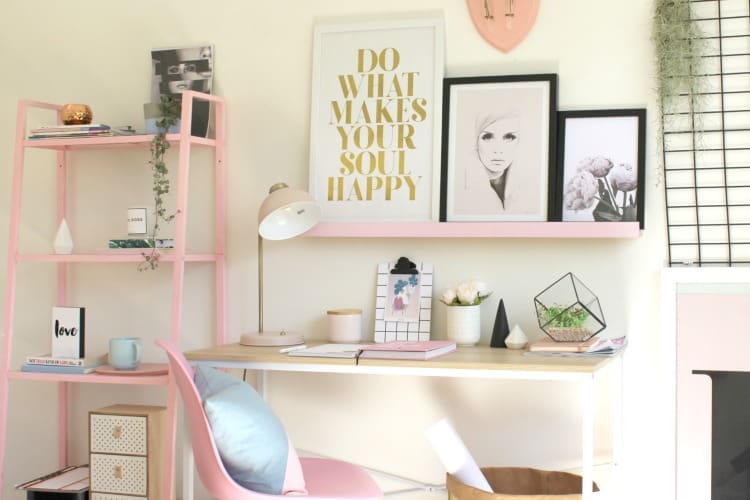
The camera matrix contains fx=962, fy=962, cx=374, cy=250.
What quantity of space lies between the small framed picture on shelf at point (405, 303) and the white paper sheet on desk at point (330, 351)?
22 centimetres

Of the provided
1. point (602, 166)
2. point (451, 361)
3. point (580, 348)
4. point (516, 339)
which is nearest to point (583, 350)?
point (580, 348)

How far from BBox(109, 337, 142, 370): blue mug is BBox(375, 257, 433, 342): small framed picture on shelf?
831 mm

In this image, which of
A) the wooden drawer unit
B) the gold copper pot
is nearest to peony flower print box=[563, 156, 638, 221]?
the wooden drawer unit

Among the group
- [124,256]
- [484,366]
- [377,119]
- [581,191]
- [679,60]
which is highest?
[679,60]

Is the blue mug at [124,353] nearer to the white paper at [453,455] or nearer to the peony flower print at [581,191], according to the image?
the white paper at [453,455]

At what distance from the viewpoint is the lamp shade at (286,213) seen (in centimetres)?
298

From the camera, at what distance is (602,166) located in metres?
3.06

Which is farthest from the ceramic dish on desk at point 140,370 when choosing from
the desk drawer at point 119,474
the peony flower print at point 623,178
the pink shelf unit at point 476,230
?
the peony flower print at point 623,178

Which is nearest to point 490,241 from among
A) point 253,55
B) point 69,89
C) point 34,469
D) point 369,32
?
point 369,32

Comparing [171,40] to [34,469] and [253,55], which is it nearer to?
Answer: [253,55]

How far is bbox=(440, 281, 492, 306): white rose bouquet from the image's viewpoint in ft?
10.0

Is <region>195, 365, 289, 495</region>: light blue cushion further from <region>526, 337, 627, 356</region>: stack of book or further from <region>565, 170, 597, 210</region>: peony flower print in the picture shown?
<region>565, 170, 597, 210</region>: peony flower print

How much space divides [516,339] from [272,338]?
2.53ft

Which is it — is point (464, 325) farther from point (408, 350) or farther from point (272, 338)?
point (272, 338)
